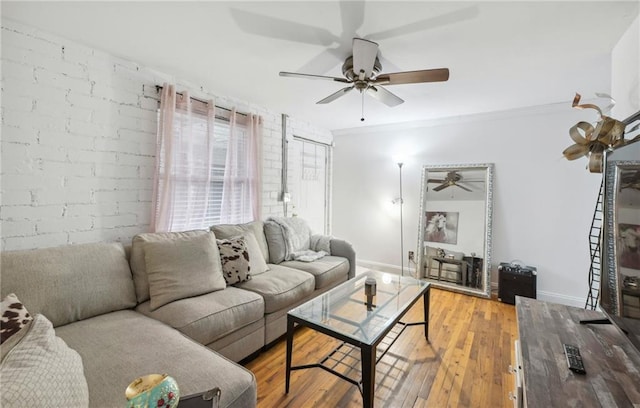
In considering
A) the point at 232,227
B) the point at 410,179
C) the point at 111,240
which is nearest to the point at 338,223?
the point at 410,179

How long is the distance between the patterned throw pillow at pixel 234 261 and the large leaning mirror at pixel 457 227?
98.5 inches

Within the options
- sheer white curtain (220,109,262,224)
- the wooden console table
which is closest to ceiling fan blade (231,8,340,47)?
sheer white curtain (220,109,262,224)

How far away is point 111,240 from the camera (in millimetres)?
→ 2232

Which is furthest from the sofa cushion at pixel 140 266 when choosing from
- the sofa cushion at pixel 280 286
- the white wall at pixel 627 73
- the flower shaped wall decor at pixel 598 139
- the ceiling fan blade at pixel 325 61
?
the white wall at pixel 627 73

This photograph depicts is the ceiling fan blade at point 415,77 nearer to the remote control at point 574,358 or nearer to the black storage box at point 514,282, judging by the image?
the remote control at point 574,358

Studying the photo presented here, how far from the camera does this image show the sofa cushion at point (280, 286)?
2180 millimetres

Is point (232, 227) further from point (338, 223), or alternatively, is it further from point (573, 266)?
point (573, 266)

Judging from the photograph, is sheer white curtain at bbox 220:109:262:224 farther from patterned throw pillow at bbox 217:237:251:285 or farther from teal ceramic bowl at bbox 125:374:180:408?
teal ceramic bowl at bbox 125:374:180:408

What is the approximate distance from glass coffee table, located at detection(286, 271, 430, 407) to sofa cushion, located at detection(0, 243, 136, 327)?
1177 millimetres

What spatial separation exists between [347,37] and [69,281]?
229cm

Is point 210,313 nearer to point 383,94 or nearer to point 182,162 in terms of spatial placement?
point 182,162

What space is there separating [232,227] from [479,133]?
3.24 meters

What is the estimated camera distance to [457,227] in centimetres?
365

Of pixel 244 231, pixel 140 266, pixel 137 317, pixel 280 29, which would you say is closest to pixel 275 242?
pixel 244 231
